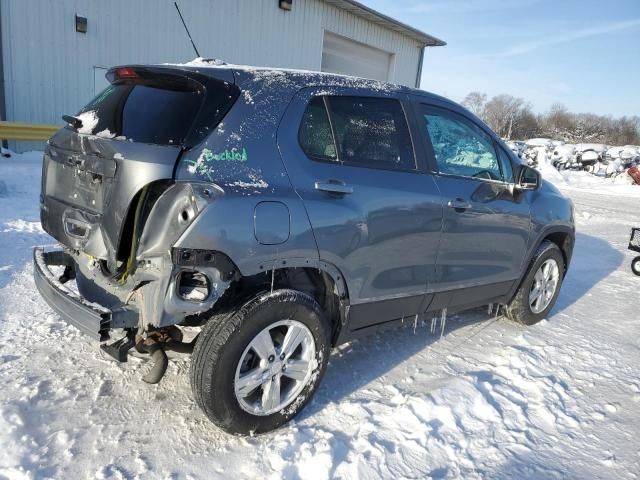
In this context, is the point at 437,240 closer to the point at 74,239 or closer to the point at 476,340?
the point at 476,340

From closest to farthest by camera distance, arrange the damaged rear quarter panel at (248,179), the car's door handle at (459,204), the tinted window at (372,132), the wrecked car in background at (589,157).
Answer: the damaged rear quarter panel at (248,179) < the tinted window at (372,132) < the car's door handle at (459,204) < the wrecked car in background at (589,157)

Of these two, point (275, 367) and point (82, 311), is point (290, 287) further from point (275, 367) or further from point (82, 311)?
point (82, 311)

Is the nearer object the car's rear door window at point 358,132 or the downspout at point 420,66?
the car's rear door window at point 358,132

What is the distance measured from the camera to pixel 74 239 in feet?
8.63

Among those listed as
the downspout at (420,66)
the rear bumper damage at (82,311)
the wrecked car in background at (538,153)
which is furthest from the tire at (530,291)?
the downspout at (420,66)

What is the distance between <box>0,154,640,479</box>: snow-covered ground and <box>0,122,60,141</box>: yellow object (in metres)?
5.39

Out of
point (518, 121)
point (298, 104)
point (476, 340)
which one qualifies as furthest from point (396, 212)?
point (518, 121)

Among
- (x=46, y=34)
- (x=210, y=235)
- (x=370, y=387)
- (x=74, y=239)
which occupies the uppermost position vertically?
(x=46, y=34)

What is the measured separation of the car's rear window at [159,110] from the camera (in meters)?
2.42

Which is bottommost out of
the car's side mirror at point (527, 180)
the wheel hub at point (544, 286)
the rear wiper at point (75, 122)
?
the wheel hub at point (544, 286)

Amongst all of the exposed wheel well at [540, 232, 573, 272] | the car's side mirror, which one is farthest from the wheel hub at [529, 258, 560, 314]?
the car's side mirror

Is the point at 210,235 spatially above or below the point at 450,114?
below

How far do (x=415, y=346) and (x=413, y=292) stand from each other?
30.5 inches

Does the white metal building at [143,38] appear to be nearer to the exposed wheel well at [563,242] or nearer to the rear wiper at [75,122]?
the rear wiper at [75,122]
